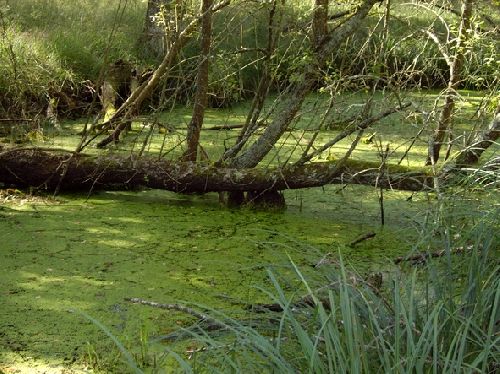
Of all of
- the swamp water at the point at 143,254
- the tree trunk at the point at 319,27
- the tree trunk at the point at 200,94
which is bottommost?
the swamp water at the point at 143,254

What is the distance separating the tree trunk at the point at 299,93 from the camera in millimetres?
4348

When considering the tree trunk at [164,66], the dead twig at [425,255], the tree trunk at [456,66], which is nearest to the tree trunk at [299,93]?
the tree trunk at [164,66]

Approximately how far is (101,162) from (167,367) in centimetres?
202

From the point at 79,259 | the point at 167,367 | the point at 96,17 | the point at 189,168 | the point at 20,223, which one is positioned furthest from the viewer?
the point at 96,17

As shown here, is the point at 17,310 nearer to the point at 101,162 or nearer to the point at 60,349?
the point at 60,349

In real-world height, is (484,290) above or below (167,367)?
above

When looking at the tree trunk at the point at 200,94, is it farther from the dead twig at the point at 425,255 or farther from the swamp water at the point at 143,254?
the dead twig at the point at 425,255

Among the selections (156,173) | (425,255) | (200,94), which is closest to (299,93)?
(200,94)

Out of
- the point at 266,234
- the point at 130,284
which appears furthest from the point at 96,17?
the point at 130,284

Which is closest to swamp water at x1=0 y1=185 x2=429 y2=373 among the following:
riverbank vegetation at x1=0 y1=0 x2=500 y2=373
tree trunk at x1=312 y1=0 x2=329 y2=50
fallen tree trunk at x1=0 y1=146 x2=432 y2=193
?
riverbank vegetation at x1=0 y1=0 x2=500 y2=373

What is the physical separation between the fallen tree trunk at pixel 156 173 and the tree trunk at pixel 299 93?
0.48 ft

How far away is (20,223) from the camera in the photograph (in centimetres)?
408

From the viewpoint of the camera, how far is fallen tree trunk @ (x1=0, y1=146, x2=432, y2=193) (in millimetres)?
4371

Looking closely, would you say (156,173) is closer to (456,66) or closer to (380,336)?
(456,66)
